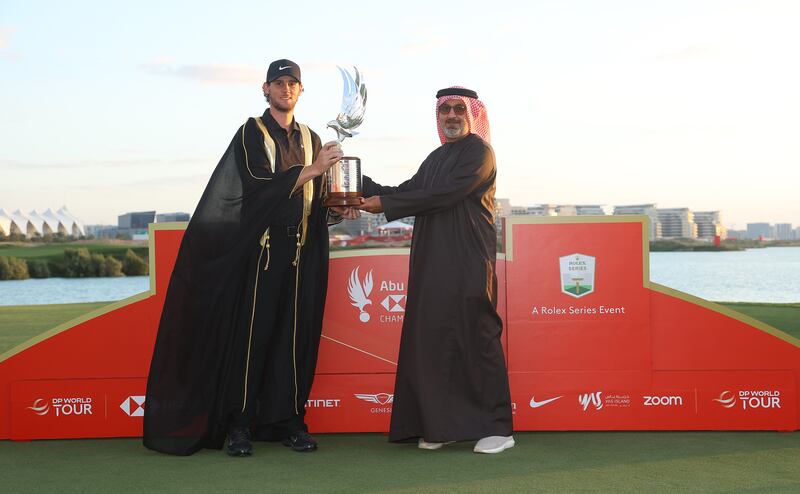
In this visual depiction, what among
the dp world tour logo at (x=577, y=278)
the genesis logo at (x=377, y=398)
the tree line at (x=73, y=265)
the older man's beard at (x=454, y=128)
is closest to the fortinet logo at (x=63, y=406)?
the genesis logo at (x=377, y=398)

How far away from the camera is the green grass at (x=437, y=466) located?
3.35 metres

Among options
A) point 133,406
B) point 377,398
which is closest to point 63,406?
point 133,406

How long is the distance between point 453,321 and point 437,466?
703mm

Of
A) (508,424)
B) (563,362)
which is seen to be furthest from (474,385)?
(563,362)

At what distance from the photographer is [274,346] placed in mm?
4148

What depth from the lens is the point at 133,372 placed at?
443cm

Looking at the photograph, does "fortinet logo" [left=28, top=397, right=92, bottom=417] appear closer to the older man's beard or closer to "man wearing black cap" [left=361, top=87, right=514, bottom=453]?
"man wearing black cap" [left=361, top=87, right=514, bottom=453]

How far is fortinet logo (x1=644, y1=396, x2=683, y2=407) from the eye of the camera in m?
4.40

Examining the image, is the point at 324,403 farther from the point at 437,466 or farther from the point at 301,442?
the point at 437,466

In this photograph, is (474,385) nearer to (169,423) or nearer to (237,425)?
(237,425)

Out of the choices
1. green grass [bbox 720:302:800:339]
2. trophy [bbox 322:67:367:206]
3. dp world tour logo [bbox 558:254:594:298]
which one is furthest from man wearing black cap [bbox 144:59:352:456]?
green grass [bbox 720:302:800:339]

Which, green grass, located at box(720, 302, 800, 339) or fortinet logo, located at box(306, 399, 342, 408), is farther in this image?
green grass, located at box(720, 302, 800, 339)

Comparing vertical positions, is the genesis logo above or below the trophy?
below

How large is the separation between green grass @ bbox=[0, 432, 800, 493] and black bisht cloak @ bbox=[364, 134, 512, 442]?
0.56 ft
